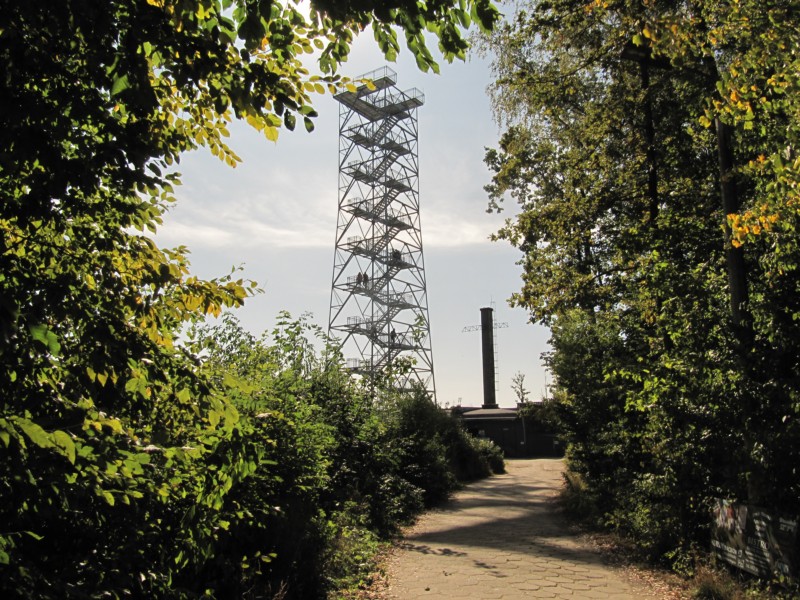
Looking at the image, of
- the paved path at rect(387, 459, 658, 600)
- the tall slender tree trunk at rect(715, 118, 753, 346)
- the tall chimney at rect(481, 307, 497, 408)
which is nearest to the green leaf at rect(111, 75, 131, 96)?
the tall slender tree trunk at rect(715, 118, 753, 346)

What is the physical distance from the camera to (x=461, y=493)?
21.2 m

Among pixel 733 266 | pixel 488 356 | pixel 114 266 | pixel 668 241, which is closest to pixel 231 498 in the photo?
pixel 114 266

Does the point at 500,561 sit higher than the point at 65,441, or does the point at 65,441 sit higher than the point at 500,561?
the point at 65,441

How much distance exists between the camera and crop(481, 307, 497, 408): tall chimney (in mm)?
58750

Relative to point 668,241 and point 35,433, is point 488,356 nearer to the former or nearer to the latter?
point 668,241

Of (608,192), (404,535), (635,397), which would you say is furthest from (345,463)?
(608,192)

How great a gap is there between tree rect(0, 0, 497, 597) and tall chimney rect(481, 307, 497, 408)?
182ft

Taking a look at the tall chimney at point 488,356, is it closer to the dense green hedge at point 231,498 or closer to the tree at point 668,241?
the tree at point 668,241

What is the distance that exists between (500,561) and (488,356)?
165ft

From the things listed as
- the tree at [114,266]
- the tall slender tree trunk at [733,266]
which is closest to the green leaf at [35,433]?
the tree at [114,266]

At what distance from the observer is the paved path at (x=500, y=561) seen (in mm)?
7910

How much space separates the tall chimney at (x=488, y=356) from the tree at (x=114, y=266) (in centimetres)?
5546

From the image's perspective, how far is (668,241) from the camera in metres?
10.1

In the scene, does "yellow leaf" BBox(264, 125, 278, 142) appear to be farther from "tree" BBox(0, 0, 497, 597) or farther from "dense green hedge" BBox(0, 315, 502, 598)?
"dense green hedge" BBox(0, 315, 502, 598)
